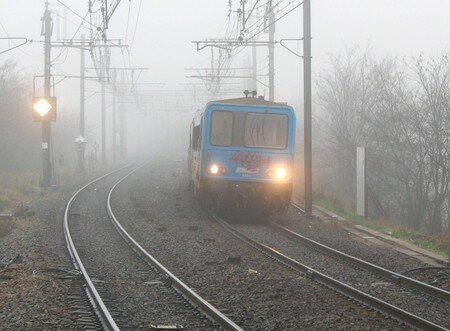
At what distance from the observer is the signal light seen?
2489cm

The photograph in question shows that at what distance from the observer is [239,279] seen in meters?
8.97

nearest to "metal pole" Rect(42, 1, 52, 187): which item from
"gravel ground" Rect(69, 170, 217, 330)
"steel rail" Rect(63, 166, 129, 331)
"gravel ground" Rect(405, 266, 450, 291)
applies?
"gravel ground" Rect(69, 170, 217, 330)

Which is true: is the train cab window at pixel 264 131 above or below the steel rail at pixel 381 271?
above

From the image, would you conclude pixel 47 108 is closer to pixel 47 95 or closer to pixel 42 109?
pixel 42 109

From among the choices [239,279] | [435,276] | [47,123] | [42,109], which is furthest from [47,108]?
[435,276]

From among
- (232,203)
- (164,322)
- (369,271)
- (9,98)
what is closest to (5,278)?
(164,322)

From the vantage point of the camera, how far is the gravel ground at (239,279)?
6816 millimetres

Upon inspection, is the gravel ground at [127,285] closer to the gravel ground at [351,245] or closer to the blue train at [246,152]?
the blue train at [246,152]

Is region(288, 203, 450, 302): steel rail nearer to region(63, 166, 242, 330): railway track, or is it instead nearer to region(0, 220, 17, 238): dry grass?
region(63, 166, 242, 330): railway track

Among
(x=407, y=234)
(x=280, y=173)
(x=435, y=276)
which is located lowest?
(x=407, y=234)

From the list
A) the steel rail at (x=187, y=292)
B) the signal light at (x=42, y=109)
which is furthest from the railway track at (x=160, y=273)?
the signal light at (x=42, y=109)

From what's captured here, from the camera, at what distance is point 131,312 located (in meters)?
7.30

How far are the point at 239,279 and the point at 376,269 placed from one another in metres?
2.17

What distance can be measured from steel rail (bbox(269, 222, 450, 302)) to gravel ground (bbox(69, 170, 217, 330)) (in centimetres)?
302
